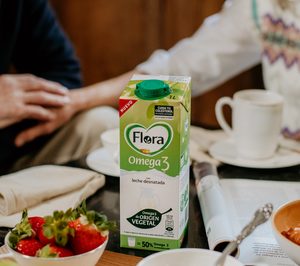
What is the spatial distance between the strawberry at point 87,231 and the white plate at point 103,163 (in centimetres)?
37

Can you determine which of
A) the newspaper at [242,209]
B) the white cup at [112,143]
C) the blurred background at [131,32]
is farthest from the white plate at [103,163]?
the blurred background at [131,32]

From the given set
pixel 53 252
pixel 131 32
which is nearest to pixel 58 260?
pixel 53 252

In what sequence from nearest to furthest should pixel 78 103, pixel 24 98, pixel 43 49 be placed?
1. pixel 24 98
2. pixel 78 103
3. pixel 43 49

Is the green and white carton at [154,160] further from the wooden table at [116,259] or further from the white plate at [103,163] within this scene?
the white plate at [103,163]

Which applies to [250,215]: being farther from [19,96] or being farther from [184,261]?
[19,96]

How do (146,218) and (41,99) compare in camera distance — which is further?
(41,99)

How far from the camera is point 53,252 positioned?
79cm

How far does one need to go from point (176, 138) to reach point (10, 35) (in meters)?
1.12

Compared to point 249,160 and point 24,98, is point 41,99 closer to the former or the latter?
point 24,98

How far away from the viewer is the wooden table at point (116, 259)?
0.92m

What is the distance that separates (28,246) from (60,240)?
0.14 ft

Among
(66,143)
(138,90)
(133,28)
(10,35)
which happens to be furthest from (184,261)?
(133,28)

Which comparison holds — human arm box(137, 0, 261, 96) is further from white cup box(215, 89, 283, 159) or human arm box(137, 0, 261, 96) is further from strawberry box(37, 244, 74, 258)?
strawberry box(37, 244, 74, 258)

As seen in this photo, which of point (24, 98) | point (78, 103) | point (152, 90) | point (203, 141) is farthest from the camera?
point (78, 103)
